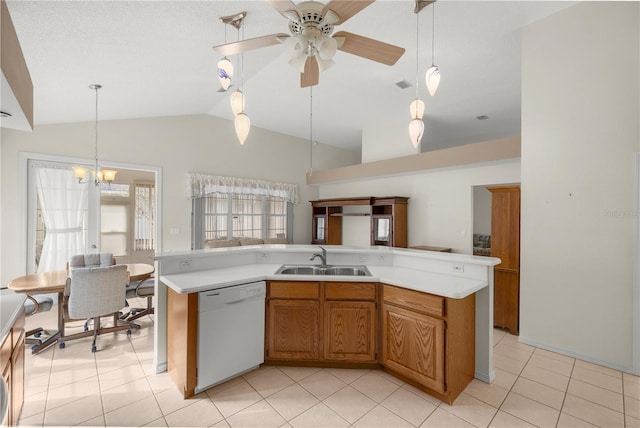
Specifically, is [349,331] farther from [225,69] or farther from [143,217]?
[143,217]

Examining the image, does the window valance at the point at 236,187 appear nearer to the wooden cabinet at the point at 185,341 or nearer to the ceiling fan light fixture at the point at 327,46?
the wooden cabinet at the point at 185,341

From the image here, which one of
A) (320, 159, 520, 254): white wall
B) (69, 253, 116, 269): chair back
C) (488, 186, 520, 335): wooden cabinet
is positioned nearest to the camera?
(69, 253, 116, 269): chair back

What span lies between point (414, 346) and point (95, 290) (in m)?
2.97

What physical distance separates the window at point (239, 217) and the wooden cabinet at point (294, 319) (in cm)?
350

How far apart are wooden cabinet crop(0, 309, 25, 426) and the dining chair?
3.73 feet

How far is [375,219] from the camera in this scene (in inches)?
221

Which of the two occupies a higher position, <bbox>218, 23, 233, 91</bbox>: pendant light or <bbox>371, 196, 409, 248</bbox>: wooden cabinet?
<bbox>218, 23, 233, 91</bbox>: pendant light

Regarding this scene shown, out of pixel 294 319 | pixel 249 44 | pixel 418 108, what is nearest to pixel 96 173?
pixel 249 44

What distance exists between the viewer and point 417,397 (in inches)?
82.1

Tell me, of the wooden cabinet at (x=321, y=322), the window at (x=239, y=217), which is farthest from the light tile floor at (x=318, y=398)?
the window at (x=239, y=217)

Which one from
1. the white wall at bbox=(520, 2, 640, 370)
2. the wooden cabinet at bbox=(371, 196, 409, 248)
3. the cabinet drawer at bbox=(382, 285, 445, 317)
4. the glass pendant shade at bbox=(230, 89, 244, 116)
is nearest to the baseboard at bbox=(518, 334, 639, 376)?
the white wall at bbox=(520, 2, 640, 370)

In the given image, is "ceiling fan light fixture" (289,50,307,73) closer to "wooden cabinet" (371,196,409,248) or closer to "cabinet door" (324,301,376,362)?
"cabinet door" (324,301,376,362)

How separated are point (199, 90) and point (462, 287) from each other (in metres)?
4.05

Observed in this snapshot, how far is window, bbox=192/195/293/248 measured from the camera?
213 inches
